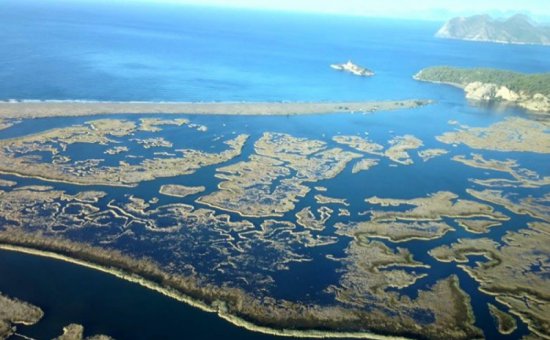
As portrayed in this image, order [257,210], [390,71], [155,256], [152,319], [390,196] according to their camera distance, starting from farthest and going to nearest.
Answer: [390,71], [390,196], [257,210], [155,256], [152,319]

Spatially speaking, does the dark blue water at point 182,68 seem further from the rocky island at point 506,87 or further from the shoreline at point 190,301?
the shoreline at point 190,301

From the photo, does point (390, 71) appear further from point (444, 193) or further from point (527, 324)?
point (527, 324)

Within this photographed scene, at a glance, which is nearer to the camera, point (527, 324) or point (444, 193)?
point (527, 324)

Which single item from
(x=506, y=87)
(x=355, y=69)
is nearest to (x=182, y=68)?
(x=355, y=69)

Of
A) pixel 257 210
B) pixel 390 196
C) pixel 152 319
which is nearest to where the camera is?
pixel 152 319

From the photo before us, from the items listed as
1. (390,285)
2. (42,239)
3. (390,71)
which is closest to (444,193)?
(390,285)
